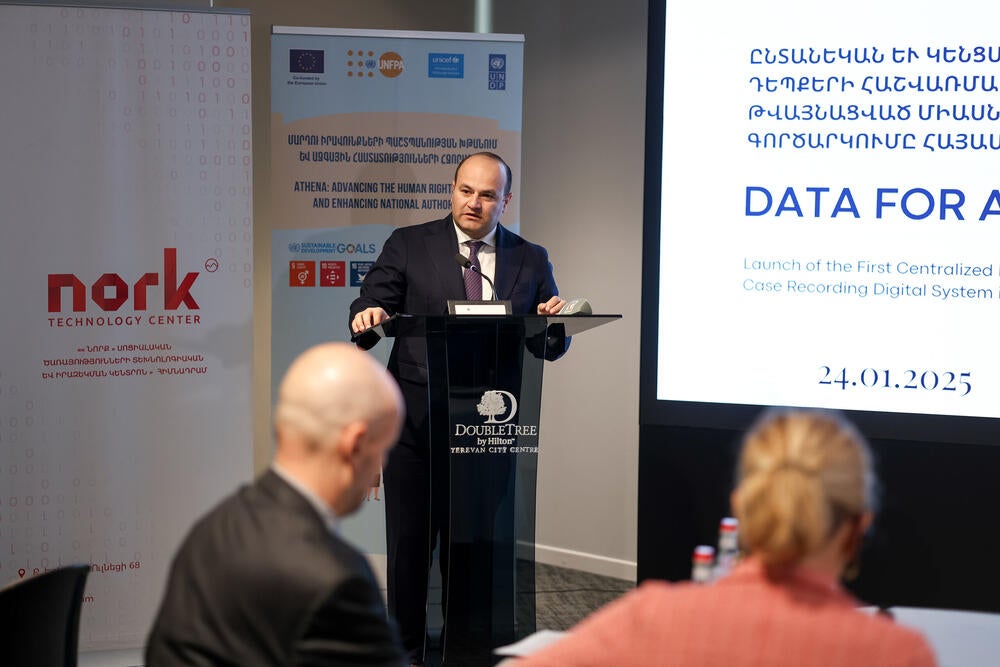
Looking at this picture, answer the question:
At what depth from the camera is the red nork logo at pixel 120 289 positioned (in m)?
4.26

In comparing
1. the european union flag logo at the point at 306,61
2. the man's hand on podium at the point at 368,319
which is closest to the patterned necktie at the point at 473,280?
the man's hand on podium at the point at 368,319

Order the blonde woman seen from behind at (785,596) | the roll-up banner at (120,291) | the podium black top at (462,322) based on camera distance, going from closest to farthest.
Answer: the blonde woman seen from behind at (785,596), the podium black top at (462,322), the roll-up banner at (120,291)

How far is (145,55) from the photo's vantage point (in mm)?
4309

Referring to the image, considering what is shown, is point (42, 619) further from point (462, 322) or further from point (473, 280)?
point (473, 280)

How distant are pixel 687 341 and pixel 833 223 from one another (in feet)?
2.24

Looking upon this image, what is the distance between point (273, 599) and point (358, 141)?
3993mm

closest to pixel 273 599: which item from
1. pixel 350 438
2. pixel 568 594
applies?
pixel 350 438

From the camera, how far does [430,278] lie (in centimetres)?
397

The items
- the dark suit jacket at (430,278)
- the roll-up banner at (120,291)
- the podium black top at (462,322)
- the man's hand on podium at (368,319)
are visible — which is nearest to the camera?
the podium black top at (462,322)

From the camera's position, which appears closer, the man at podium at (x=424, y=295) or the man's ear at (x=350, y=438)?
the man's ear at (x=350, y=438)

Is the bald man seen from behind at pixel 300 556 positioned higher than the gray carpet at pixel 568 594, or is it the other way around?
the bald man seen from behind at pixel 300 556

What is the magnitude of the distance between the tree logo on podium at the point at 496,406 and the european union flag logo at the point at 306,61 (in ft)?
7.78

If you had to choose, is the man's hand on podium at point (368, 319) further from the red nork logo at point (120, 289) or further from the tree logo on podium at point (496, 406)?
the red nork logo at point (120, 289)

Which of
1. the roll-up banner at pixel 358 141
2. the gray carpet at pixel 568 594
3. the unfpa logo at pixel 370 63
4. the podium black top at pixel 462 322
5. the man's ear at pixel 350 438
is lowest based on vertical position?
the gray carpet at pixel 568 594
